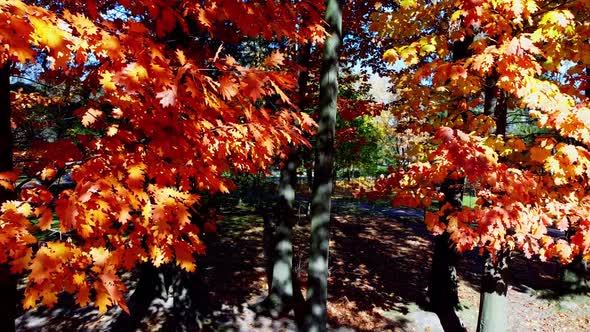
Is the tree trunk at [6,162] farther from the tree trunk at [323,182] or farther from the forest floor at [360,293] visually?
the forest floor at [360,293]

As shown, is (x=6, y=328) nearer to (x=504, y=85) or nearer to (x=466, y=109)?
(x=504, y=85)

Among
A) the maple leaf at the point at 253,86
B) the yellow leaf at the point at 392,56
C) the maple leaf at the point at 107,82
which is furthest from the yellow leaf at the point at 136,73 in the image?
the yellow leaf at the point at 392,56

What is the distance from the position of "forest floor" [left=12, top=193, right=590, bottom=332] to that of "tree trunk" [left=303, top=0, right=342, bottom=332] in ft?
10.1

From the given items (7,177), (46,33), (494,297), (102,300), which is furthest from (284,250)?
(46,33)

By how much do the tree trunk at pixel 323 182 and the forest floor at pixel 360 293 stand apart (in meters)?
3.07

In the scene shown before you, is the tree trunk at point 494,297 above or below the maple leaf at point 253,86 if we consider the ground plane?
below

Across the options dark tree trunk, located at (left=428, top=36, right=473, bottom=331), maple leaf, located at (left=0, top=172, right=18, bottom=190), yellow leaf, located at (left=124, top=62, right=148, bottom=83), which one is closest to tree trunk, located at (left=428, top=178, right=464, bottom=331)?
dark tree trunk, located at (left=428, top=36, right=473, bottom=331)

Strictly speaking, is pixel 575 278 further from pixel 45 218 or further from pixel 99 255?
pixel 45 218

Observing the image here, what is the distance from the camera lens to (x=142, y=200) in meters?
3.39

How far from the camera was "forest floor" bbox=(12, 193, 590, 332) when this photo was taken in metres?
8.09

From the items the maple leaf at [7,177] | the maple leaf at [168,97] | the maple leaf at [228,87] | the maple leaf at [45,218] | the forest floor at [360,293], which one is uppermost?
the maple leaf at [228,87]

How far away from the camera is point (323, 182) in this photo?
17.4 ft

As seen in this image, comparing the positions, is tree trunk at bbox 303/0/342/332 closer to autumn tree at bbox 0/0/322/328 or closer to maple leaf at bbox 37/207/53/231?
autumn tree at bbox 0/0/322/328

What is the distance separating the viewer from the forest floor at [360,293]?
8.09 metres
